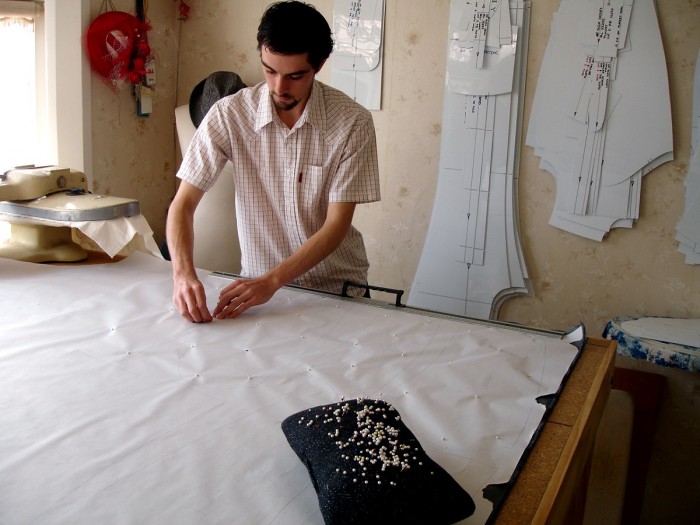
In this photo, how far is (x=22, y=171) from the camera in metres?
1.97

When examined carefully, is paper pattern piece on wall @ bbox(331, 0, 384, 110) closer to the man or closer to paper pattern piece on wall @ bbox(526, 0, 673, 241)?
paper pattern piece on wall @ bbox(526, 0, 673, 241)

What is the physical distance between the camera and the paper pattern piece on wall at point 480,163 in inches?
103

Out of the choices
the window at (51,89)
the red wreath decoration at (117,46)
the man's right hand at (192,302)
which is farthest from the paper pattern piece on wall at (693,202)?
the window at (51,89)

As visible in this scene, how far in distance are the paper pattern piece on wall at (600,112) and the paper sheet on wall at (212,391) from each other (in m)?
1.19

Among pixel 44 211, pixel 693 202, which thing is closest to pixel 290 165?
pixel 44 211

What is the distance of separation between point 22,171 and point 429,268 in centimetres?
164

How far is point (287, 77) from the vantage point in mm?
1854

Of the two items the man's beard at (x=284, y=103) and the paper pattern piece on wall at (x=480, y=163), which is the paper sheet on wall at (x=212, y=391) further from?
the paper pattern piece on wall at (x=480, y=163)

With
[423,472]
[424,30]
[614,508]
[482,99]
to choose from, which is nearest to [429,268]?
[482,99]

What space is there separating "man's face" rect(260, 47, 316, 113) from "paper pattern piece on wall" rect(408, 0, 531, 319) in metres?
0.96

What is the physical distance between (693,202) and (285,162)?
1.49 metres

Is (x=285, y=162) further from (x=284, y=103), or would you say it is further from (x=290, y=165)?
(x=284, y=103)

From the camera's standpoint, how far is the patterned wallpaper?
248 centimetres

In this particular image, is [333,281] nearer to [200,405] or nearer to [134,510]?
[200,405]
